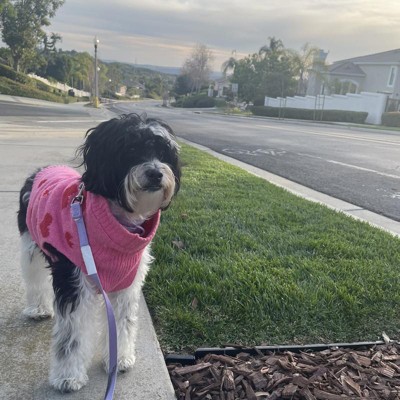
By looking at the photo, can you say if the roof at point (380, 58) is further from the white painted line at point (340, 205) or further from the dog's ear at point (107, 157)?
the dog's ear at point (107, 157)

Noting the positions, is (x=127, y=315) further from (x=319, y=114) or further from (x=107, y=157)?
(x=319, y=114)

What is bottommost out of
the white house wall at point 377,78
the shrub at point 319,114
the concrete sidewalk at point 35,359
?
the shrub at point 319,114

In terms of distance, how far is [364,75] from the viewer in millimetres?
56969

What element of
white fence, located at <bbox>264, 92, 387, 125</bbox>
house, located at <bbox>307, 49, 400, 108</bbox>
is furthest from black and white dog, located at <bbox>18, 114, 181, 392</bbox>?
house, located at <bbox>307, 49, 400, 108</bbox>

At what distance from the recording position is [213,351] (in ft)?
9.37

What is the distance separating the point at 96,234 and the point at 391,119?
39.7 metres

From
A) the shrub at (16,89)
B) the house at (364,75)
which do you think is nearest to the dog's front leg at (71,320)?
the shrub at (16,89)

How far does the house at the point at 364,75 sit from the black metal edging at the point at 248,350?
53704 mm

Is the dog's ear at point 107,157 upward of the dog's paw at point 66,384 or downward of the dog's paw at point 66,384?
upward

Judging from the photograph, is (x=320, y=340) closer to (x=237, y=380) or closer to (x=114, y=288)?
(x=237, y=380)

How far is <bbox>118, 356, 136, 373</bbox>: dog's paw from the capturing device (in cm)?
265

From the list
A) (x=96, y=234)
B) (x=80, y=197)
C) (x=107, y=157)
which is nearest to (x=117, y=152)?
(x=107, y=157)

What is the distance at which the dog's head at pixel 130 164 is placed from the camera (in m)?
2.37

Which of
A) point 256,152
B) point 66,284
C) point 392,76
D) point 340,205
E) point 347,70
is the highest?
point 347,70
